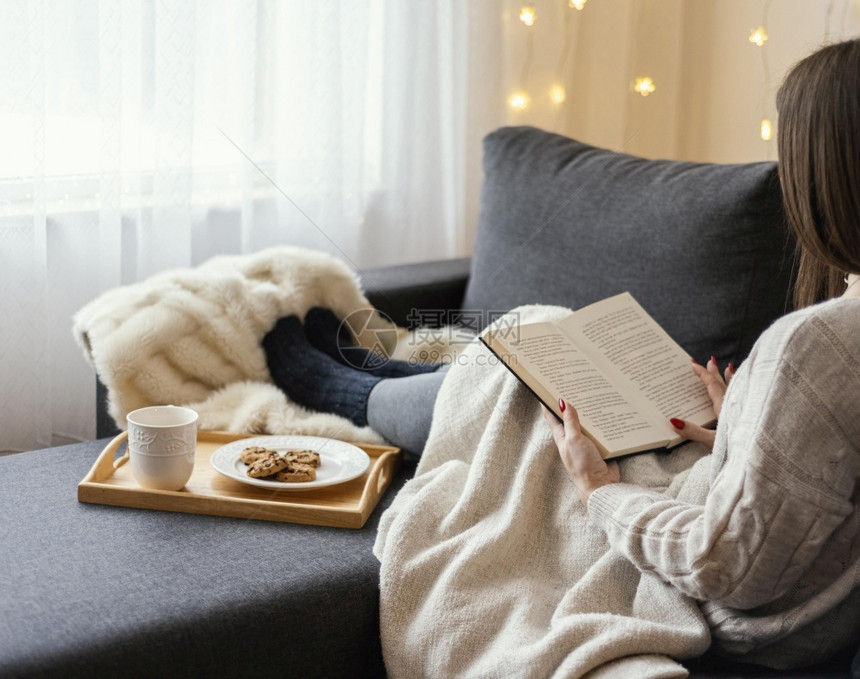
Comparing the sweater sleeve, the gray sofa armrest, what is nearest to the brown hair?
the sweater sleeve

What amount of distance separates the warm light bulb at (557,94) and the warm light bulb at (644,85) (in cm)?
22

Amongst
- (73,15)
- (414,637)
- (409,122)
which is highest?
(73,15)

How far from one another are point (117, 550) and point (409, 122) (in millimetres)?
1535

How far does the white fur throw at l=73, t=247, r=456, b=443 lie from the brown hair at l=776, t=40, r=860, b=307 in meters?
0.81

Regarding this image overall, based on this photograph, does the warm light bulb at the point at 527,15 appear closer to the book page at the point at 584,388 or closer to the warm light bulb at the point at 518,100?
the warm light bulb at the point at 518,100

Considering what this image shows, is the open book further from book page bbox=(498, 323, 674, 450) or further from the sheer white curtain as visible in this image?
the sheer white curtain

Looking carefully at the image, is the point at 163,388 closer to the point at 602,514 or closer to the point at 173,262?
the point at 173,262

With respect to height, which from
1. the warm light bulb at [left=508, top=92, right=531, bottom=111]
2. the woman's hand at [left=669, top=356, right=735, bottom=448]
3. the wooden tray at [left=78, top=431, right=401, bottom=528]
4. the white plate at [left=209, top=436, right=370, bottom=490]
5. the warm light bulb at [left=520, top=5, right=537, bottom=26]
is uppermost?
the warm light bulb at [left=520, top=5, right=537, bottom=26]

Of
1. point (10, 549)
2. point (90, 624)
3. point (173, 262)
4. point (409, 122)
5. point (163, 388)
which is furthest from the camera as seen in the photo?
point (409, 122)

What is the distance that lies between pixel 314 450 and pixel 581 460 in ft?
1.50

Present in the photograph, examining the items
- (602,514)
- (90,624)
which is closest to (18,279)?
(90,624)

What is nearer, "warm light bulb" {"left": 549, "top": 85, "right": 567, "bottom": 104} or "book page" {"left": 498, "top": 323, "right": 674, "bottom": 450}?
"book page" {"left": 498, "top": 323, "right": 674, "bottom": 450}

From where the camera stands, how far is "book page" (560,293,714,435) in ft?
4.19

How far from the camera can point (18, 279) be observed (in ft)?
6.25
